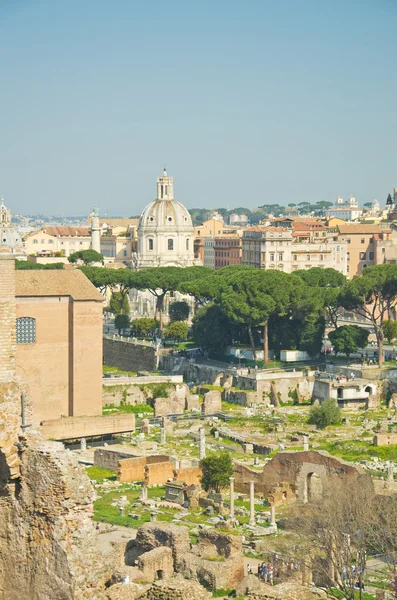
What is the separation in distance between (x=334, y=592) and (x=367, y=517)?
2.93m

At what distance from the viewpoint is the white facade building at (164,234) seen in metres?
108

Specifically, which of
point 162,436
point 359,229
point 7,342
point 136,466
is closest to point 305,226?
point 359,229

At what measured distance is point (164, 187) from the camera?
110438 millimetres

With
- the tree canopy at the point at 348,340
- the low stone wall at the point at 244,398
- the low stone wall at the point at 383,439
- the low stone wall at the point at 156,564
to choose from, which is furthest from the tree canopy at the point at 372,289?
the low stone wall at the point at 156,564

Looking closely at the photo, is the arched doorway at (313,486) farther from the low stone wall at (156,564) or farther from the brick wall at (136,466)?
the low stone wall at (156,564)

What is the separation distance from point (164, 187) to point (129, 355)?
51730 mm

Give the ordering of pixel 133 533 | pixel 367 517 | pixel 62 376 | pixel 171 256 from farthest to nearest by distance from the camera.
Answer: pixel 171 256
pixel 62 376
pixel 133 533
pixel 367 517

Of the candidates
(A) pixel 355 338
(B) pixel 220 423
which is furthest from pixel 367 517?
(A) pixel 355 338

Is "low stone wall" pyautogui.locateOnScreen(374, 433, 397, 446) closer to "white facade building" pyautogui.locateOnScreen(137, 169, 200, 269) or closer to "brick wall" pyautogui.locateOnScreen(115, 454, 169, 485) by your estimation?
"brick wall" pyautogui.locateOnScreen(115, 454, 169, 485)

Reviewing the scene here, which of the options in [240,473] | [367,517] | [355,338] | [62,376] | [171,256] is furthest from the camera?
[171,256]

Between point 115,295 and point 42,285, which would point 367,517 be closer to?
point 42,285

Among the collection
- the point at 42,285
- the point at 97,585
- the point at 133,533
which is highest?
the point at 42,285

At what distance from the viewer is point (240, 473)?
107ft

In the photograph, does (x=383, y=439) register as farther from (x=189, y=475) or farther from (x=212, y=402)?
(x=212, y=402)
